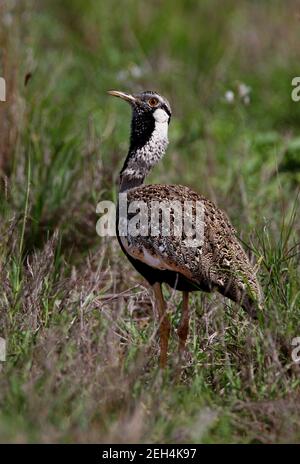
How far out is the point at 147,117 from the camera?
3.89m

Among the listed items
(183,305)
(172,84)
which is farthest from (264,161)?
(183,305)

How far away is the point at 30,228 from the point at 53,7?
431 centimetres

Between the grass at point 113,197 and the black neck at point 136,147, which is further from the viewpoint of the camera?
the black neck at point 136,147

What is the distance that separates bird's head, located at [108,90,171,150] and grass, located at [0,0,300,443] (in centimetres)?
50

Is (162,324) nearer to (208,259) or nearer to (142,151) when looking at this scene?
(208,259)

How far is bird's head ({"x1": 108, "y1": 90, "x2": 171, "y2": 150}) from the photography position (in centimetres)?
386

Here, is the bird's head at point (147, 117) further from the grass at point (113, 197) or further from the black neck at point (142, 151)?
the grass at point (113, 197)

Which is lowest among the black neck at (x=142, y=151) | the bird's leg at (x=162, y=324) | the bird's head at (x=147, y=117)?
the bird's leg at (x=162, y=324)

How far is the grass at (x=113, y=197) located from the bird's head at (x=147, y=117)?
1.65ft

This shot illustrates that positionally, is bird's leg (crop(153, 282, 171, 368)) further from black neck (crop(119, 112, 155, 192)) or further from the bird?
black neck (crop(119, 112, 155, 192))

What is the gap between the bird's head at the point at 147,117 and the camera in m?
3.86

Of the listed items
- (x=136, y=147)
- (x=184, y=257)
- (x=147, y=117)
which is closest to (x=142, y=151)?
(x=136, y=147)

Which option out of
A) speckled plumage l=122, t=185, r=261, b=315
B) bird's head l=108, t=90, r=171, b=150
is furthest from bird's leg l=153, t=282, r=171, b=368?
bird's head l=108, t=90, r=171, b=150

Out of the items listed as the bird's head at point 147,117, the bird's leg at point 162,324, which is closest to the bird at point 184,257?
the bird's leg at point 162,324
